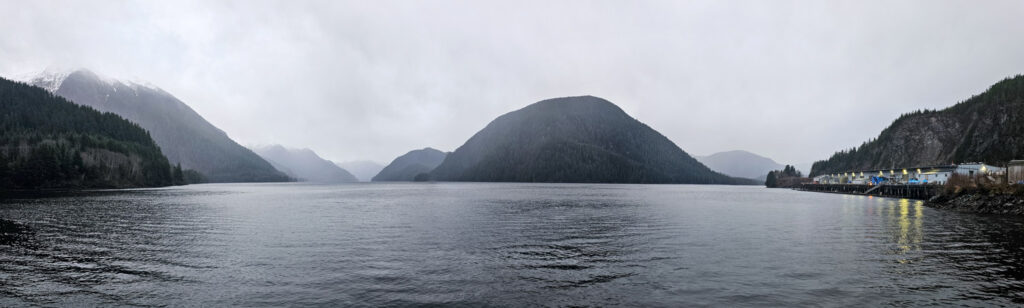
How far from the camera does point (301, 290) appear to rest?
2344cm

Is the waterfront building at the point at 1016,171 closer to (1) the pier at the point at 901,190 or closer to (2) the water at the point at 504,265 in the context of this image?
(1) the pier at the point at 901,190

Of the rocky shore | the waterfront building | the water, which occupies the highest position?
the waterfront building

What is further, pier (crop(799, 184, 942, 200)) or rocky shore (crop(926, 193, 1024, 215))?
pier (crop(799, 184, 942, 200))

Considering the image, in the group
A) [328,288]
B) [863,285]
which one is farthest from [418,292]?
[863,285]

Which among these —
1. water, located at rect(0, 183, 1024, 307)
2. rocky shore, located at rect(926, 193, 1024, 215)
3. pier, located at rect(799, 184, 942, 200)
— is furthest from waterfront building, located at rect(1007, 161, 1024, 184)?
water, located at rect(0, 183, 1024, 307)

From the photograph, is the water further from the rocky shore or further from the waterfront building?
the waterfront building

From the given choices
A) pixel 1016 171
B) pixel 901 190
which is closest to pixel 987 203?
pixel 1016 171

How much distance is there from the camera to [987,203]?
7756 cm

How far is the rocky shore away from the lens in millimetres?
72625

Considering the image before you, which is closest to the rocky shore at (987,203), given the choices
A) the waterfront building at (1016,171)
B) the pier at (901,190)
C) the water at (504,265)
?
the waterfront building at (1016,171)

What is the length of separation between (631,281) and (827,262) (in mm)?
16441

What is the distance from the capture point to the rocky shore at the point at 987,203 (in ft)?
238

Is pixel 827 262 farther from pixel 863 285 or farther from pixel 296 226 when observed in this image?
pixel 296 226

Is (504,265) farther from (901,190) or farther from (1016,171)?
(901,190)
